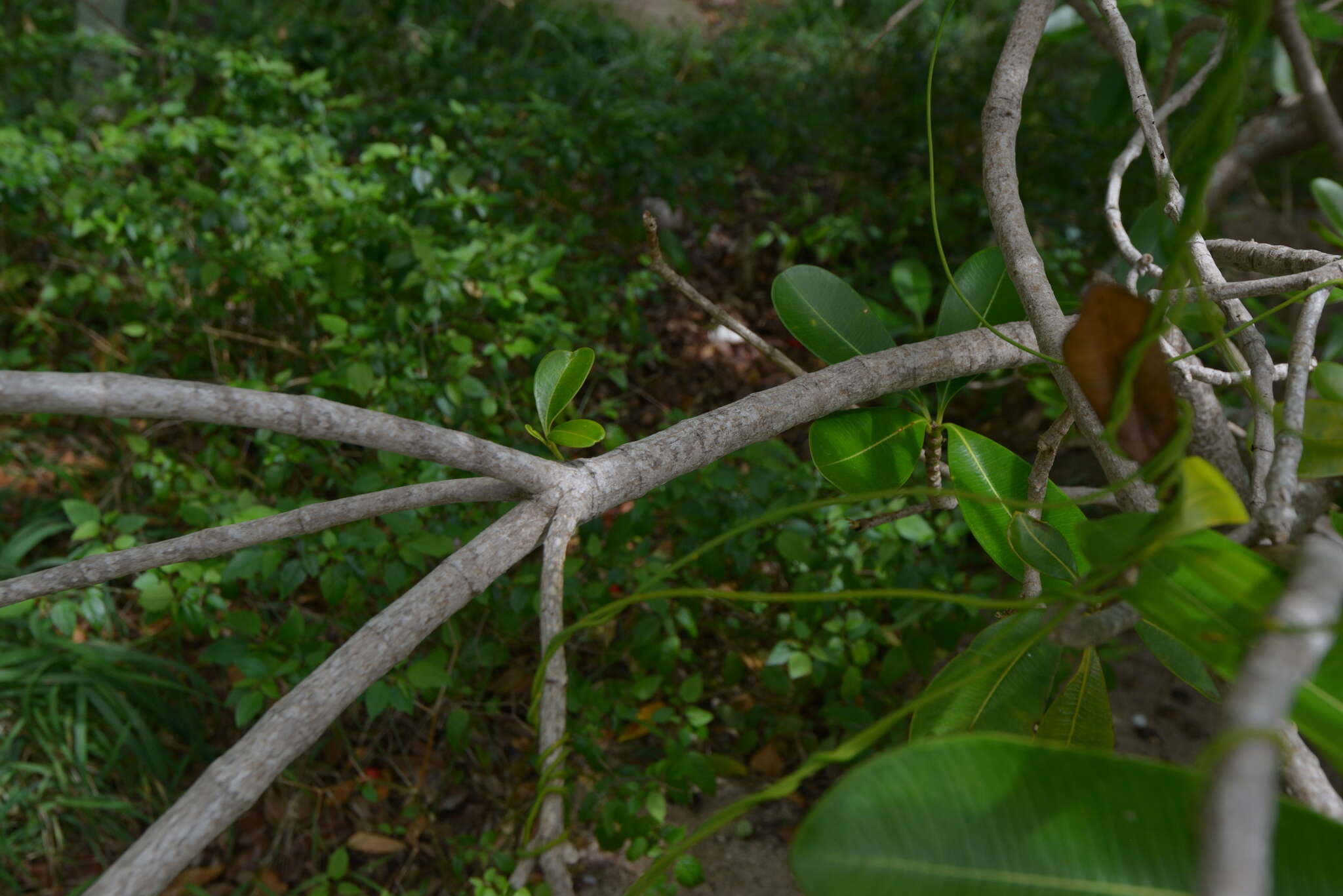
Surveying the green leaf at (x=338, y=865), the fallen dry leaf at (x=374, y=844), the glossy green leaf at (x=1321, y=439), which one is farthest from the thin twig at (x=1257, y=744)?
the fallen dry leaf at (x=374, y=844)

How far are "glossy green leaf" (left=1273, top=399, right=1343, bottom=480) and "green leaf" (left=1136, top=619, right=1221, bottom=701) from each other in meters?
0.19

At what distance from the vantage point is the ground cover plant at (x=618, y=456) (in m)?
0.44

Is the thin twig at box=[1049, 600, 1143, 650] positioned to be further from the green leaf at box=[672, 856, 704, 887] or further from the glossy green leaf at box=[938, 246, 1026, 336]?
the green leaf at box=[672, 856, 704, 887]

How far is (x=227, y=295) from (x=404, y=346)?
0.72m

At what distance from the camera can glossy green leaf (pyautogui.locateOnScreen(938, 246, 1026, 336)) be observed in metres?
1.09

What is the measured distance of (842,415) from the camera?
951 mm

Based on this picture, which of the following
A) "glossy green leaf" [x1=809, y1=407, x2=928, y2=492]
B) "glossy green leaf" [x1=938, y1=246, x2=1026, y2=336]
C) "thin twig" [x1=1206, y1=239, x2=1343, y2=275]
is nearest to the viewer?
"thin twig" [x1=1206, y1=239, x2=1343, y2=275]

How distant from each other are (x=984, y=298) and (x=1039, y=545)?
1.62 feet

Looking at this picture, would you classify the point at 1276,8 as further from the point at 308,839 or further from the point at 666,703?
the point at 308,839

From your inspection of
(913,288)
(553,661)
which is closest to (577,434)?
(553,661)

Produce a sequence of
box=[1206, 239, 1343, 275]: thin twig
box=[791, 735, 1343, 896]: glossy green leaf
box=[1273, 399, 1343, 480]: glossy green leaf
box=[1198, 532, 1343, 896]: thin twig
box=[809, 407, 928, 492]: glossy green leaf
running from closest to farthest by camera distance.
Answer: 1. box=[1198, 532, 1343, 896]: thin twig
2. box=[791, 735, 1343, 896]: glossy green leaf
3. box=[1273, 399, 1343, 480]: glossy green leaf
4. box=[1206, 239, 1343, 275]: thin twig
5. box=[809, 407, 928, 492]: glossy green leaf

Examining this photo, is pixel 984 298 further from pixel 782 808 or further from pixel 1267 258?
pixel 782 808

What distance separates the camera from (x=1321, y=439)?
60 centimetres

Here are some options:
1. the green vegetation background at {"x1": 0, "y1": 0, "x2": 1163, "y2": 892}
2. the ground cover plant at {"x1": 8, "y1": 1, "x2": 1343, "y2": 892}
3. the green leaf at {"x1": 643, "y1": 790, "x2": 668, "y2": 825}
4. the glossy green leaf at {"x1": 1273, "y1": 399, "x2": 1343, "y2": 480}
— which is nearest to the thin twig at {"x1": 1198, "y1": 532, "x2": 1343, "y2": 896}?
the ground cover plant at {"x1": 8, "y1": 1, "x2": 1343, "y2": 892}
